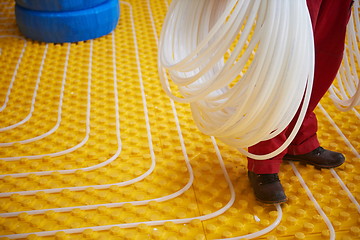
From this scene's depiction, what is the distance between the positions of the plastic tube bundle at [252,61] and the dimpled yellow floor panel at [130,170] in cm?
32

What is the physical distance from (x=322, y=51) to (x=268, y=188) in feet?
1.90

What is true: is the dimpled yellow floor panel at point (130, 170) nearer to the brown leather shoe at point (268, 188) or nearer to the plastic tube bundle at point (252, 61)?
the brown leather shoe at point (268, 188)

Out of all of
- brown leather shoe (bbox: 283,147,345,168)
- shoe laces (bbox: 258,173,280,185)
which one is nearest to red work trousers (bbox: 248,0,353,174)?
shoe laces (bbox: 258,173,280,185)

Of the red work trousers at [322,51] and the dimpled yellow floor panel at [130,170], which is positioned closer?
the red work trousers at [322,51]

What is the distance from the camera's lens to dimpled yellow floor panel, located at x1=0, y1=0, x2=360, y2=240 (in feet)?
5.53

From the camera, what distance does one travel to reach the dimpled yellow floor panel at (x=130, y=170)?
168 cm

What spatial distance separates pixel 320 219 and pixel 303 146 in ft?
1.15

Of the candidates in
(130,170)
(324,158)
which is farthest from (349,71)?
(130,170)

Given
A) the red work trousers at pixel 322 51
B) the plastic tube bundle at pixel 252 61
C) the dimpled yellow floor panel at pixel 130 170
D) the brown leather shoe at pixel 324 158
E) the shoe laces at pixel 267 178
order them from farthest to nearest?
Answer: the brown leather shoe at pixel 324 158 → the shoe laces at pixel 267 178 → the dimpled yellow floor panel at pixel 130 170 → the red work trousers at pixel 322 51 → the plastic tube bundle at pixel 252 61

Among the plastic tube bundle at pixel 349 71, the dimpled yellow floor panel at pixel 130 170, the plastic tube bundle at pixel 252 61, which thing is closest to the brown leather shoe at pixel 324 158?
the dimpled yellow floor panel at pixel 130 170

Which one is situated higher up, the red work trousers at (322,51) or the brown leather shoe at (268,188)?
the red work trousers at (322,51)

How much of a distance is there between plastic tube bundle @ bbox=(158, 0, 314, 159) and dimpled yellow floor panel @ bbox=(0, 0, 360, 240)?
0.32 metres

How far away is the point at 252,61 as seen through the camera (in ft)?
4.57

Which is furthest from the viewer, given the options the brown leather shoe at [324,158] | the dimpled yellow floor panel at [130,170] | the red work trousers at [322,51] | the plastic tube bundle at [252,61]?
the brown leather shoe at [324,158]
